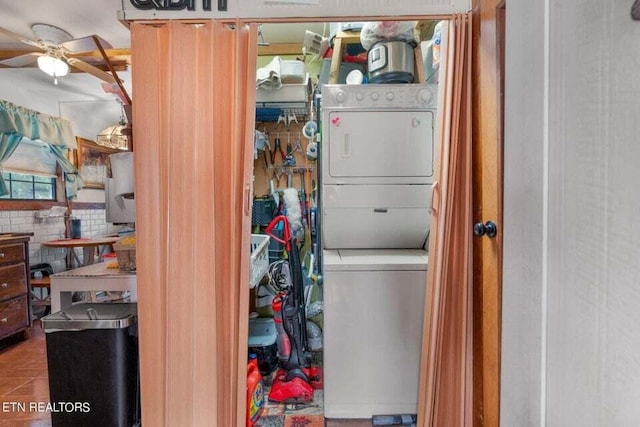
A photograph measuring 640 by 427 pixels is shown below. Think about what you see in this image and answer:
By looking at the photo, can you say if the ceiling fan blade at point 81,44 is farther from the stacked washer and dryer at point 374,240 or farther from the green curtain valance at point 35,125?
the stacked washer and dryer at point 374,240

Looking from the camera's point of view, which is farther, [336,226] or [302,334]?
[302,334]

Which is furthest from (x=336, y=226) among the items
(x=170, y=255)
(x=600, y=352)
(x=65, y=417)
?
(x=65, y=417)

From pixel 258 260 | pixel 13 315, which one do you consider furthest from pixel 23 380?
pixel 258 260

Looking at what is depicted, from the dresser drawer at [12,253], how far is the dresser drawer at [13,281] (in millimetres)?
60

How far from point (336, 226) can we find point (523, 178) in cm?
133

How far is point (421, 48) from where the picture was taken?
2141 mm

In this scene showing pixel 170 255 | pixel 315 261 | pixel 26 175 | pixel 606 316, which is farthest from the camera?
pixel 26 175

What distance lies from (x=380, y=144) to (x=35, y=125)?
4040mm

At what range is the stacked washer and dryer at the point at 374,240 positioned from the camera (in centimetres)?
170

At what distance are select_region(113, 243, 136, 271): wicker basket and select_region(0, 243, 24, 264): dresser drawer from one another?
6.11ft

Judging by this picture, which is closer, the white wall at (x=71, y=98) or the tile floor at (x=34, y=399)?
the tile floor at (x=34, y=399)

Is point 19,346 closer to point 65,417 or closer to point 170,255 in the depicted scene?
point 65,417

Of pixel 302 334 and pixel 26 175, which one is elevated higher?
pixel 26 175

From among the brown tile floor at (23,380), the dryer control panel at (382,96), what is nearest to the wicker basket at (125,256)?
the brown tile floor at (23,380)
